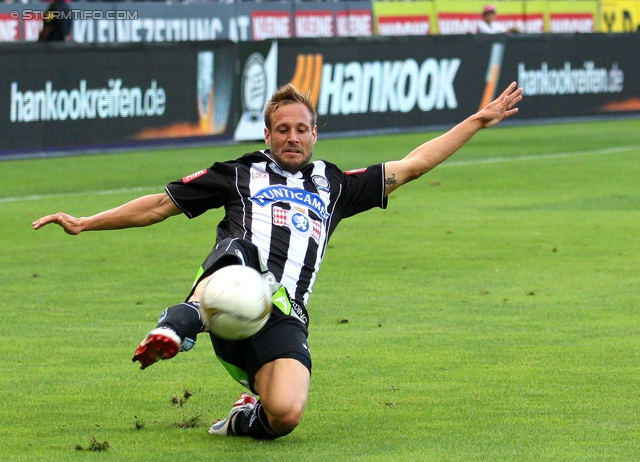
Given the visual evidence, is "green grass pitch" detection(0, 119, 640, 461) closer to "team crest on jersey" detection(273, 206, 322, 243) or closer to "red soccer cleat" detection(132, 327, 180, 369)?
"red soccer cleat" detection(132, 327, 180, 369)

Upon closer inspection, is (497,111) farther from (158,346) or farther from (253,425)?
(158,346)

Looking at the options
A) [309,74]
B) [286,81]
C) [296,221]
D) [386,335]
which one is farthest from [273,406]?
[309,74]

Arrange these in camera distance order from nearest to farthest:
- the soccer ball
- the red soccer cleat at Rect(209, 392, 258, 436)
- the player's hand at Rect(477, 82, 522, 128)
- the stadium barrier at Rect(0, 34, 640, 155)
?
1. the soccer ball
2. the red soccer cleat at Rect(209, 392, 258, 436)
3. the player's hand at Rect(477, 82, 522, 128)
4. the stadium barrier at Rect(0, 34, 640, 155)

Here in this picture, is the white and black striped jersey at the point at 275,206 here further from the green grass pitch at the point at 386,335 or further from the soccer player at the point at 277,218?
the green grass pitch at the point at 386,335

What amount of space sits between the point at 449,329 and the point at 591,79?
21395 millimetres

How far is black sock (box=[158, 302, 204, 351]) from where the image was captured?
5.78m

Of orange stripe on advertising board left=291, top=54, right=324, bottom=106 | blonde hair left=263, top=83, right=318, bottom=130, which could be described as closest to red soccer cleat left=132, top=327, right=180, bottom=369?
blonde hair left=263, top=83, right=318, bottom=130

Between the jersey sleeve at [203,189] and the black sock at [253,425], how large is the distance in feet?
3.57

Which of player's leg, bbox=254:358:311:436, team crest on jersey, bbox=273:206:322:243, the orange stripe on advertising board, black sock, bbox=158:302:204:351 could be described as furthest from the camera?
the orange stripe on advertising board

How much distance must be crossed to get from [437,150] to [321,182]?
0.70 m

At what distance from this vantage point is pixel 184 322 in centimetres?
583

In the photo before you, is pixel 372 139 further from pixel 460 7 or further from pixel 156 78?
pixel 460 7

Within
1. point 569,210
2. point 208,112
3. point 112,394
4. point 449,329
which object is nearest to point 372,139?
point 208,112

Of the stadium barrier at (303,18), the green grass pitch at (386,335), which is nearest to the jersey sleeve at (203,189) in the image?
the green grass pitch at (386,335)
